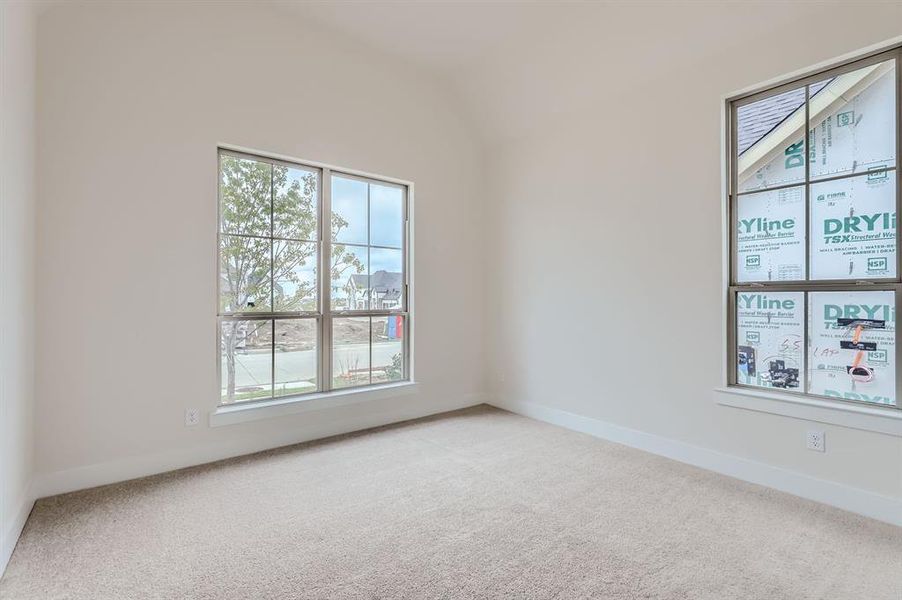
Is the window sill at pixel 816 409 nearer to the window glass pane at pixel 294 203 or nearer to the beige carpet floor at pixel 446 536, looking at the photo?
the beige carpet floor at pixel 446 536

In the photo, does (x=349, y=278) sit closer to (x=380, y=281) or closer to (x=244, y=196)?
(x=380, y=281)

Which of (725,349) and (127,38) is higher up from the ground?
(127,38)

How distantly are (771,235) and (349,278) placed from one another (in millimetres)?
3191

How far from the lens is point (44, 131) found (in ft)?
8.32

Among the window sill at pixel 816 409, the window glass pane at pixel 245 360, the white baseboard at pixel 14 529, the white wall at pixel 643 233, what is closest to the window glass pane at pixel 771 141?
the white wall at pixel 643 233

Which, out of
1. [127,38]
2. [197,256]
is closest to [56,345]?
[197,256]

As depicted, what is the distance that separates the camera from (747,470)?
2.82 meters

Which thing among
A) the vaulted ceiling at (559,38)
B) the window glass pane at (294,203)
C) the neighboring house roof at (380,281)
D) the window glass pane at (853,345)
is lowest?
the window glass pane at (853,345)

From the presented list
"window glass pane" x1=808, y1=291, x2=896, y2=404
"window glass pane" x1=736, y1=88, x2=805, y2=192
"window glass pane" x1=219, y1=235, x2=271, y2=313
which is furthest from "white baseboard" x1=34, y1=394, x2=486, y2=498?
"window glass pane" x1=736, y1=88, x2=805, y2=192

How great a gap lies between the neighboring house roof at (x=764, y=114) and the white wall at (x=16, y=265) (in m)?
4.04

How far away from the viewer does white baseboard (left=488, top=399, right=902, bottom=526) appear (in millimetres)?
2348

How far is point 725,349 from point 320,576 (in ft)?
9.13

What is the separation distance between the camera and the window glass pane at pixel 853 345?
2.42 meters

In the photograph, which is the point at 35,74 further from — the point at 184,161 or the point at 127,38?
the point at 184,161
